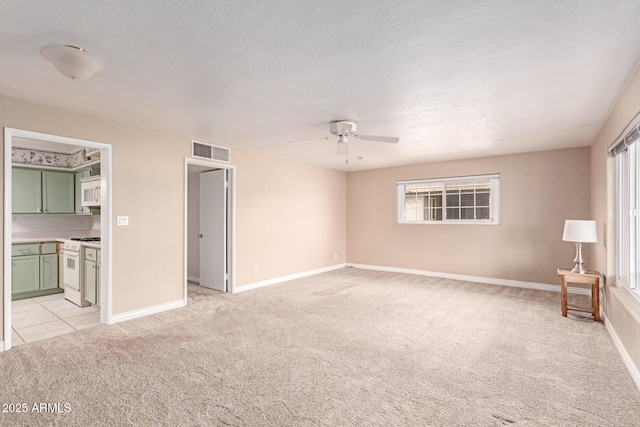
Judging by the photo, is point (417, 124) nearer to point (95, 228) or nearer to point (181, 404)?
point (181, 404)

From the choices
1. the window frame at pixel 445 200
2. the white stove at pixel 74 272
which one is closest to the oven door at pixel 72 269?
the white stove at pixel 74 272

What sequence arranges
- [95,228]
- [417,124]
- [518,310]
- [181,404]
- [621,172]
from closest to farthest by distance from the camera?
[181,404], [621,172], [417,124], [518,310], [95,228]

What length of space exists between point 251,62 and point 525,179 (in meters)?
5.32

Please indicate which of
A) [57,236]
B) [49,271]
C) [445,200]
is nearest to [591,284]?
[445,200]

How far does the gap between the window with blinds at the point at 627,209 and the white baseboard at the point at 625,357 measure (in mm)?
511

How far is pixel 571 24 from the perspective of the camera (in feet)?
6.37

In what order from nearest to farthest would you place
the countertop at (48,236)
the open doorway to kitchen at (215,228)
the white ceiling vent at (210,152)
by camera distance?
1. the white ceiling vent at (210,152)
2. the countertop at (48,236)
3. the open doorway to kitchen at (215,228)

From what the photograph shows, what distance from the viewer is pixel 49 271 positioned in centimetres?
528

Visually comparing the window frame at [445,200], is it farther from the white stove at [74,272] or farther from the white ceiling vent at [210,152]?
the white stove at [74,272]

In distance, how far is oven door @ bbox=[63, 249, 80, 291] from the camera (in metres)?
4.64

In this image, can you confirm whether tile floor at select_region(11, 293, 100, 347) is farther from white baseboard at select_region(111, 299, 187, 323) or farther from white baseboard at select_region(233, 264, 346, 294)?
white baseboard at select_region(233, 264, 346, 294)

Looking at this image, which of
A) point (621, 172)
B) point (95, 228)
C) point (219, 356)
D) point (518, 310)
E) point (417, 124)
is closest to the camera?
point (219, 356)

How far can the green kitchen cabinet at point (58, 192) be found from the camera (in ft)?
18.2

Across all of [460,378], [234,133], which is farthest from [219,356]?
[234,133]
